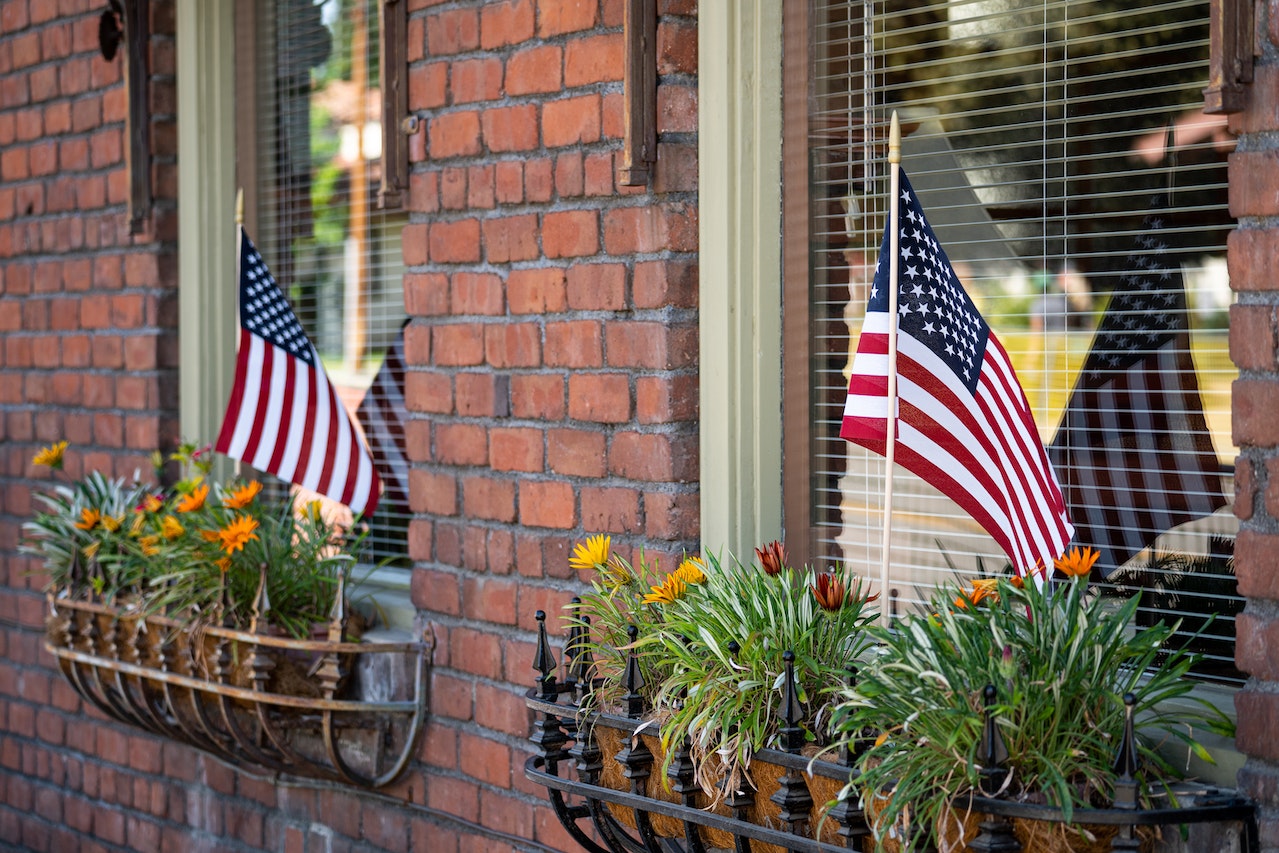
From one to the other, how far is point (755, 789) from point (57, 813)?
3.13 meters

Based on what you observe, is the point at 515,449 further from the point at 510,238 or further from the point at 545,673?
the point at 545,673

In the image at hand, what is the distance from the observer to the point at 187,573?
130 inches

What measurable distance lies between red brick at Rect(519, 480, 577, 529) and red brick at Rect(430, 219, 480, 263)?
51 centimetres

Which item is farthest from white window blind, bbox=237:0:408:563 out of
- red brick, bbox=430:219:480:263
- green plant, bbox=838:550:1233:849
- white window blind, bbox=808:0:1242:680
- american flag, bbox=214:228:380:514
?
green plant, bbox=838:550:1233:849

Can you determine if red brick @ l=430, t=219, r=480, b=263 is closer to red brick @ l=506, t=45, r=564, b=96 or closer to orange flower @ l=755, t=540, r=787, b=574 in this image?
red brick @ l=506, t=45, r=564, b=96

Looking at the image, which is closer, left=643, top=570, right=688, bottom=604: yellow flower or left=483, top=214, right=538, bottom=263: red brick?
left=643, top=570, right=688, bottom=604: yellow flower

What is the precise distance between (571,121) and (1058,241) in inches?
38.4

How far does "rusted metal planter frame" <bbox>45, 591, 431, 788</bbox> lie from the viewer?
315cm

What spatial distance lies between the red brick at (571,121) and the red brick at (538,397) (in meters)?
0.46

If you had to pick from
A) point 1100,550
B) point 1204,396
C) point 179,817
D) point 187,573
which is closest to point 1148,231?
point 1204,396

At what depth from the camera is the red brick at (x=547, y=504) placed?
2.80 meters

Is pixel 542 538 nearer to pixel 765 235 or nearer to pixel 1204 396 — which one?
pixel 765 235

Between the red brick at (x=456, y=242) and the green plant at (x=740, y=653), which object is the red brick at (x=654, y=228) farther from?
the green plant at (x=740, y=653)

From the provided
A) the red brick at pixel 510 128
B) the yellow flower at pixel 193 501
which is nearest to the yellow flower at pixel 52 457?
the yellow flower at pixel 193 501
